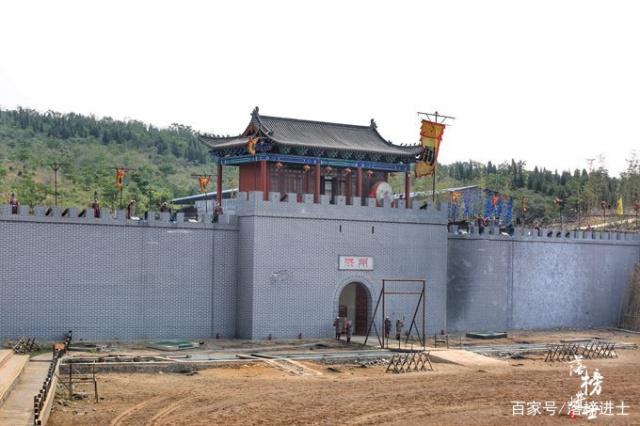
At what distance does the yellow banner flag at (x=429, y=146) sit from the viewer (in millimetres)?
38781

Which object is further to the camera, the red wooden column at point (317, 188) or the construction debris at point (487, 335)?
the construction debris at point (487, 335)

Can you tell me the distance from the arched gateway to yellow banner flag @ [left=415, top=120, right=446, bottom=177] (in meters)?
5.53

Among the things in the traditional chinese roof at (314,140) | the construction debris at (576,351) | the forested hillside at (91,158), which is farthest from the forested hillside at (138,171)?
the construction debris at (576,351)

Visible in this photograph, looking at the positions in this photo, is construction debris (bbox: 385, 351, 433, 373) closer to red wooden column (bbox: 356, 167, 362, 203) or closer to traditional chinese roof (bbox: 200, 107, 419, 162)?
red wooden column (bbox: 356, 167, 362, 203)

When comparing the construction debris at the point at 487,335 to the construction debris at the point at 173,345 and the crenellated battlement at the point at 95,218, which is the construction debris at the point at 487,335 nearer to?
the crenellated battlement at the point at 95,218

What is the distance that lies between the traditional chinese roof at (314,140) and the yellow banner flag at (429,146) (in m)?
0.67

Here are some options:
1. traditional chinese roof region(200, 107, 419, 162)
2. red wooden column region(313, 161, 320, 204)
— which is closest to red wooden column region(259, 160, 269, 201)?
traditional chinese roof region(200, 107, 419, 162)

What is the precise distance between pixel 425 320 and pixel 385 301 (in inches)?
77.7

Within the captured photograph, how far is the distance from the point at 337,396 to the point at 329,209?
38.7 feet

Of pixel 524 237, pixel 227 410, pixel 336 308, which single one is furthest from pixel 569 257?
pixel 227 410

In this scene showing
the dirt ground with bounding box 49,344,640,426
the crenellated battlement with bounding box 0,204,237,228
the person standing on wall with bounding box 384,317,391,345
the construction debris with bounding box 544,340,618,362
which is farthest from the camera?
the person standing on wall with bounding box 384,317,391,345

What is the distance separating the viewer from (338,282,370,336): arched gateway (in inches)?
1422

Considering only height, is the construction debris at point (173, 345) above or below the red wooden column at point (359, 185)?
below

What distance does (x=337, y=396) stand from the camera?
2409cm
